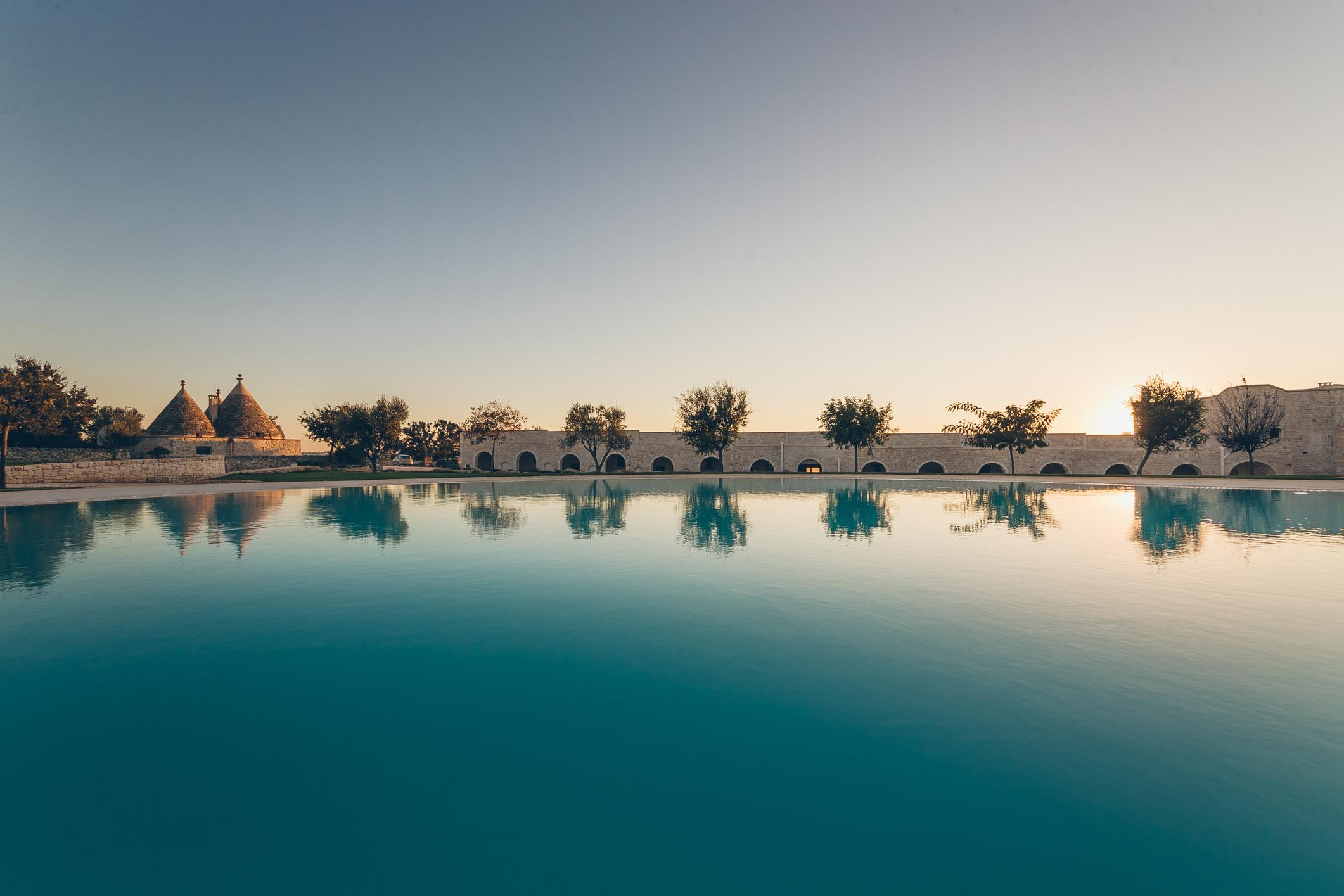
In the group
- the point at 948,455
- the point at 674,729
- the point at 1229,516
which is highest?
the point at 948,455

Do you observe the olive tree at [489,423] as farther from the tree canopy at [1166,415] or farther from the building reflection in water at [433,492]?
the tree canopy at [1166,415]

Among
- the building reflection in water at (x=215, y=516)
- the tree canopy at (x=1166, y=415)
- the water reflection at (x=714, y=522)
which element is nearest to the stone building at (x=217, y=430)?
the building reflection in water at (x=215, y=516)

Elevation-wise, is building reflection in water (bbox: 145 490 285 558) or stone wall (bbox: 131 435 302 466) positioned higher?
stone wall (bbox: 131 435 302 466)

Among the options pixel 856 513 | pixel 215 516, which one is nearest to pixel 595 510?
pixel 856 513

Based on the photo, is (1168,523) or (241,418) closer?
(1168,523)

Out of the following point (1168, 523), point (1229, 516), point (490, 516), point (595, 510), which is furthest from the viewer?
point (595, 510)

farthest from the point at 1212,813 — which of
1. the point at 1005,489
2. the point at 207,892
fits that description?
the point at 1005,489

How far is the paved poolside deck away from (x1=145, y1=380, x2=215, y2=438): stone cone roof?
1715cm

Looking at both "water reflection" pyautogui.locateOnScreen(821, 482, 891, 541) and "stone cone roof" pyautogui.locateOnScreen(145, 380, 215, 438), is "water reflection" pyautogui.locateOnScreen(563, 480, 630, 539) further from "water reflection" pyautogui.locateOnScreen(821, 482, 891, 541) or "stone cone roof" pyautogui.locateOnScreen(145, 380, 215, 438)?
"stone cone roof" pyautogui.locateOnScreen(145, 380, 215, 438)

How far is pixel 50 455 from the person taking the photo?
1601 inches

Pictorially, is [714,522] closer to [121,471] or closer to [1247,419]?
[121,471]

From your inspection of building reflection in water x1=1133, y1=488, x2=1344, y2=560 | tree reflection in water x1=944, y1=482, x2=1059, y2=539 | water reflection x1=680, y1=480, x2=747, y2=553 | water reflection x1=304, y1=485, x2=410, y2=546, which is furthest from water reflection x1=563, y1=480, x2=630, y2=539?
building reflection in water x1=1133, y1=488, x2=1344, y2=560

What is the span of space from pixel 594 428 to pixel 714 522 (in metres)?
34.9

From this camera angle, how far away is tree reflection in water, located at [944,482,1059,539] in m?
16.4
